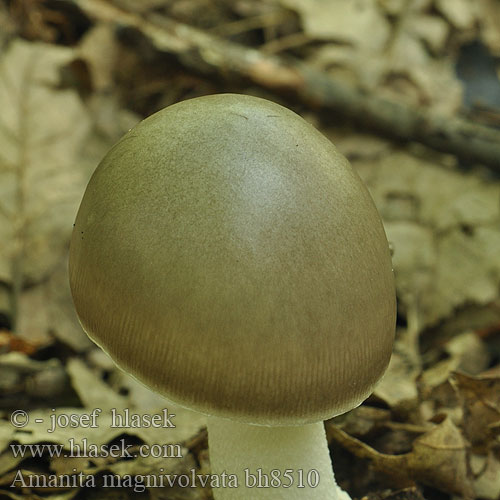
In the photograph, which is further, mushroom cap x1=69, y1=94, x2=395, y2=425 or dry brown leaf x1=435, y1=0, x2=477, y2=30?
dry brown leaf x1=435, y1=0, x2=477, y2=30

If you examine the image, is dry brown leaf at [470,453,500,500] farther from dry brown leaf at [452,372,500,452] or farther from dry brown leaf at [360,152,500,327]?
dry brown leaf at [360,152,500,327]

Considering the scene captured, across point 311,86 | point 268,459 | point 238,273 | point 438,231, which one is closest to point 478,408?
point 268,459

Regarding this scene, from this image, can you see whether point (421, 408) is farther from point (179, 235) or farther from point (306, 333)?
point (179, 235)

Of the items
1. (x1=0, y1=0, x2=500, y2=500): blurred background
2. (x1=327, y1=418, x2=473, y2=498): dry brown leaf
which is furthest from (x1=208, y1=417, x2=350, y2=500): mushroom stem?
(x1=327, y1=418, x2=473, y2=498): dry brown leaf

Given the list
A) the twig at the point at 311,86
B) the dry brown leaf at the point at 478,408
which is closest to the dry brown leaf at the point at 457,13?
the twig at the point at 311,86

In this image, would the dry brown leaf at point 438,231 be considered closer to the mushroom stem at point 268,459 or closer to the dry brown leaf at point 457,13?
the mushroom stem at point 268,459

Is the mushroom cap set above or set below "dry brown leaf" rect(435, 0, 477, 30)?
above

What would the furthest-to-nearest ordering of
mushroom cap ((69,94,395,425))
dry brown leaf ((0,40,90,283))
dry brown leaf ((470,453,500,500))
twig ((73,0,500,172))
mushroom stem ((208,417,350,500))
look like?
twig ((73,0,500,172)) → dry brown leaf ((0,40,90,283)) → dry brown leaf ((470,453,500,500)) → mushroom stem ((208,417,350,500)) → mushroom cap ((69,94,395,425))
